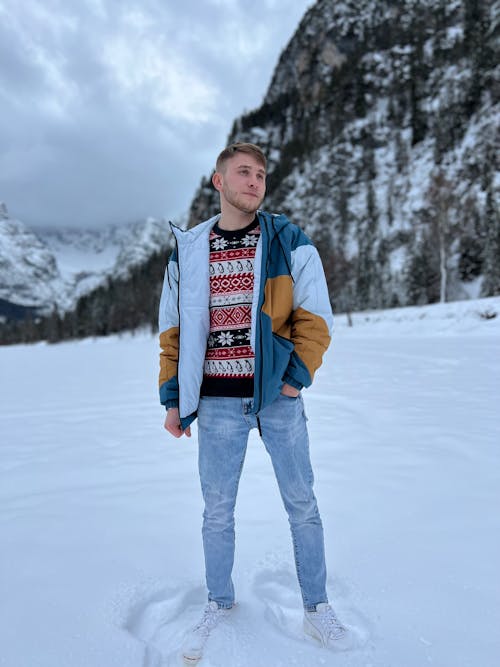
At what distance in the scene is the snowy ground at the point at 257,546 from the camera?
173 centimetres

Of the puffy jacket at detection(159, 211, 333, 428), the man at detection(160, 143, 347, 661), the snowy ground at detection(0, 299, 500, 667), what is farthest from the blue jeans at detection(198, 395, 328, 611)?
the snowy ground at detection(0, 299, 500, 667)

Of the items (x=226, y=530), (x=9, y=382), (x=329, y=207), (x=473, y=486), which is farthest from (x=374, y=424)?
(x=329, y=207)

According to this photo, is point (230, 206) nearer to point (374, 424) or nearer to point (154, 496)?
point (154, 496)

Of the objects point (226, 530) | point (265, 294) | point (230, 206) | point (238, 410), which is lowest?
point (226, 530)

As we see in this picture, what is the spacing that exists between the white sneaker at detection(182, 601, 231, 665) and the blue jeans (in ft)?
0.26

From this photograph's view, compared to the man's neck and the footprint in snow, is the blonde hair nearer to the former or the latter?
the man's neck

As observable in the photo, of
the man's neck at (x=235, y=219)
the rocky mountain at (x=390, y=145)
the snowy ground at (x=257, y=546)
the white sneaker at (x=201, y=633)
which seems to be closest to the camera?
the white sneaker at (x=201, y=633)

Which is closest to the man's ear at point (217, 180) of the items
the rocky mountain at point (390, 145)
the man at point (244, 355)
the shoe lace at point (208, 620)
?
the man at point (244, 355)

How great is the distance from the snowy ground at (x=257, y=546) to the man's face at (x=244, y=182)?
78.8 inches

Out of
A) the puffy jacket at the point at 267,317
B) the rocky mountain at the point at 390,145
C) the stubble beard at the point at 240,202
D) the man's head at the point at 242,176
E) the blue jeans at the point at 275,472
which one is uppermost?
the rocky mountain at the point at 390,145

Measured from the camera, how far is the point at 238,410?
1.78 meters

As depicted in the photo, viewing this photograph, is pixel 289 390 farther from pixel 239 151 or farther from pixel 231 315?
pixel 239 151

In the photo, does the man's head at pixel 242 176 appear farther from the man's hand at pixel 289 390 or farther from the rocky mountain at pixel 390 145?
the rocky mountain at pixel 390 145

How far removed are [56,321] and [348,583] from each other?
287 ft
